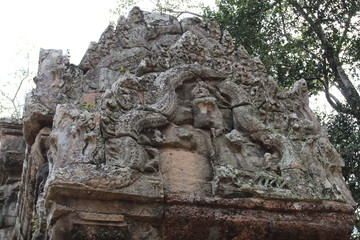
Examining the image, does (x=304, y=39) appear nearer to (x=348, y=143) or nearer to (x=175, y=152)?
(x=348, y=143)

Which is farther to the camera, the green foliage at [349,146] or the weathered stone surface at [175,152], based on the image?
the green foliage at [349,146]

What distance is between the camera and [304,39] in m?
11.5

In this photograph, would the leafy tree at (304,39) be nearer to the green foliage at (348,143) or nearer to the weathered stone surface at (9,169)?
the green foliage at (348,143)

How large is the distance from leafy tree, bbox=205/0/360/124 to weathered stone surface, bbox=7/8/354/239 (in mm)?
4961

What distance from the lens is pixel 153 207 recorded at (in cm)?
364

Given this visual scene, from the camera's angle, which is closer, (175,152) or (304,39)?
(175,152)

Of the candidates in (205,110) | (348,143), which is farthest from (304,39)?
(205,110)

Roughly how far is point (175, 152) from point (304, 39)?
27.8 feet

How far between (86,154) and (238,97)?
213 centimetres

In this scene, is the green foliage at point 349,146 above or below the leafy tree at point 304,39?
below

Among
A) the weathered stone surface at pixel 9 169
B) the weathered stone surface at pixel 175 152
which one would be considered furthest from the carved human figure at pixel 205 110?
the weathered stone surface at pixel 9 169

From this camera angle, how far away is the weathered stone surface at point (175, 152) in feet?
11.6

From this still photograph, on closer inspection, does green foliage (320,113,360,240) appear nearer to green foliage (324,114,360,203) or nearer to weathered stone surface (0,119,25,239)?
green foliage (324,114,360,203)

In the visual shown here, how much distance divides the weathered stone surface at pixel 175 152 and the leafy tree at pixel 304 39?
4.96 metres
